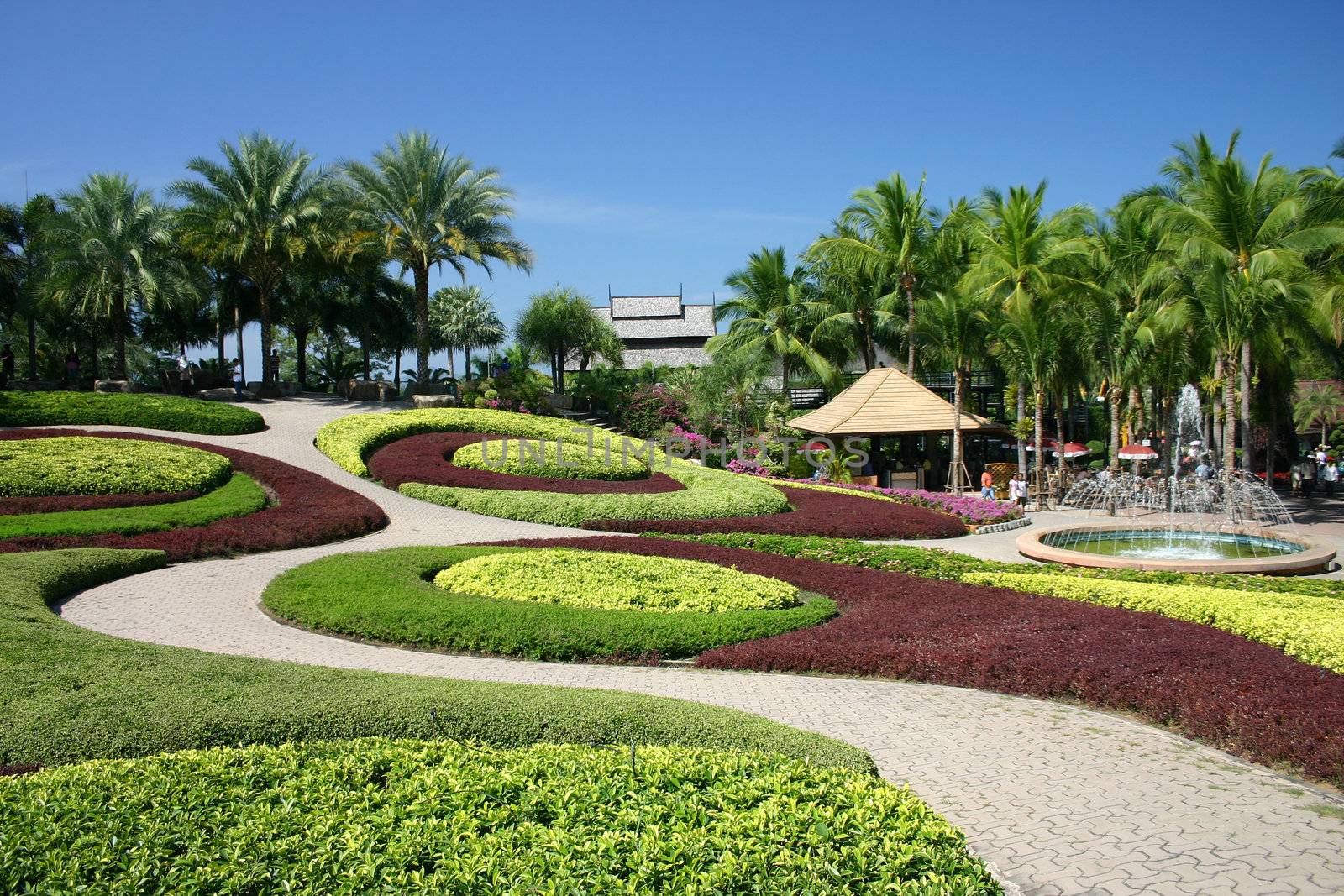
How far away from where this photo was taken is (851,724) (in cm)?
768

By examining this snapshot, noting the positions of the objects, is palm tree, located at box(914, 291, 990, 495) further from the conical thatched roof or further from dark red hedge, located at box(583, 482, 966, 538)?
dark red hedge, located at box(583, 482, 966, 538)

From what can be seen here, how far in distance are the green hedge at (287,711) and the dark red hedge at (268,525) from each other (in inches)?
251

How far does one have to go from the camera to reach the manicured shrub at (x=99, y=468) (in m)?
16.3

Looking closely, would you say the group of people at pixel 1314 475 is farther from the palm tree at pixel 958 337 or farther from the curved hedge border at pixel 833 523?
the curved hedge border at pixel 833 523

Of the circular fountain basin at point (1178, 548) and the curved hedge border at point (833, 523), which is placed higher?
the curved hedge border at point (833, 523)

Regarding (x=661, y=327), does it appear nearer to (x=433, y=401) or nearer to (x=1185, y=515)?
(x=433, y=401)

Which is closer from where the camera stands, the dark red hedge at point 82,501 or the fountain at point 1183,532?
the fountain at point 1183,532

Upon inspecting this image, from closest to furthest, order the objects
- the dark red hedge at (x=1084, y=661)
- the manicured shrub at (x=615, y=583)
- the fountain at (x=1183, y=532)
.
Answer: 1. the dark red hedge at (x=1084, y=661)
2. the manicured shrub at (x=615, y=583)
3. the fountain at (x=1183, y=532)

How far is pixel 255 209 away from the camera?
31.2 m

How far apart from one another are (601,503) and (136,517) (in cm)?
776

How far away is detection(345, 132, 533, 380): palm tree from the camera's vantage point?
31.2 m

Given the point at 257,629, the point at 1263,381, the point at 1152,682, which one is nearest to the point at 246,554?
the point at 257,629

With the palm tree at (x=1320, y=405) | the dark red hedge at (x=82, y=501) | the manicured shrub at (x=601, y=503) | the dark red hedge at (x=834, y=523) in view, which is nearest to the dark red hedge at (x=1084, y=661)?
the dark red hedge at (x=834, y=523)

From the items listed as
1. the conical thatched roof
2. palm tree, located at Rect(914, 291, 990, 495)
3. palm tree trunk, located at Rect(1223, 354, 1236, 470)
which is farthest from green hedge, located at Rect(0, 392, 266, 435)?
palm tree trunk, located at Rect(1223, 354, 1236, 470)
